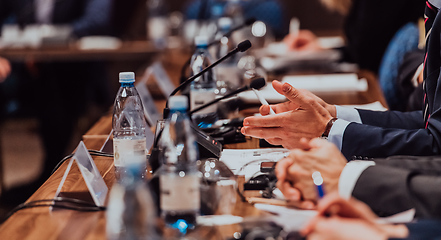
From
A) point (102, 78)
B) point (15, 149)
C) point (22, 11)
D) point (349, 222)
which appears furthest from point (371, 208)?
point (22, 11)

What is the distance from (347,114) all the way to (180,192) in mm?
723

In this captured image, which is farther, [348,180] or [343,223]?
[348,180]

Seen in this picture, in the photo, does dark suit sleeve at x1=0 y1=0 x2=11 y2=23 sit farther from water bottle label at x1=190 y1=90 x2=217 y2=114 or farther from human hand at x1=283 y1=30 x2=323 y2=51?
water bottle label at x1=190 y1=90 x2=217 y2=114

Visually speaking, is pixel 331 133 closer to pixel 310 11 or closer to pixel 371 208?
pixel 371 208

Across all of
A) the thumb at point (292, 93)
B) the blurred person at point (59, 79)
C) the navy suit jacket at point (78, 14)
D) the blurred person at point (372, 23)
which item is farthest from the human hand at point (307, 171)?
the navy suit jacket at point (78, 14)

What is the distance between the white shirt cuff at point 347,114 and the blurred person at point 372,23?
1.37m

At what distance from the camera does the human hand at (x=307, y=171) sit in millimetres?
846

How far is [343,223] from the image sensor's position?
24.5 inches

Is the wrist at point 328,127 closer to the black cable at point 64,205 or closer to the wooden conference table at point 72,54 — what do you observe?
the black cable at point 64,205

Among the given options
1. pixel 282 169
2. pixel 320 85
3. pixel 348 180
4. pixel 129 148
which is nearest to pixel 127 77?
pixel 129 148

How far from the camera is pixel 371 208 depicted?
83 centimetres

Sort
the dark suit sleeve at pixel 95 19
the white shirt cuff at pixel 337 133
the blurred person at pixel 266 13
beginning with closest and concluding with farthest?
the white shirt cuff at pixel 337 133
the dark suit sleeve at pixel 95 19
the blurred person at pixel 266 13

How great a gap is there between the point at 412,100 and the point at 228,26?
1.06 meters

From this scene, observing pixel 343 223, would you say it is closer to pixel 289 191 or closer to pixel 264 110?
pixel 289 191
